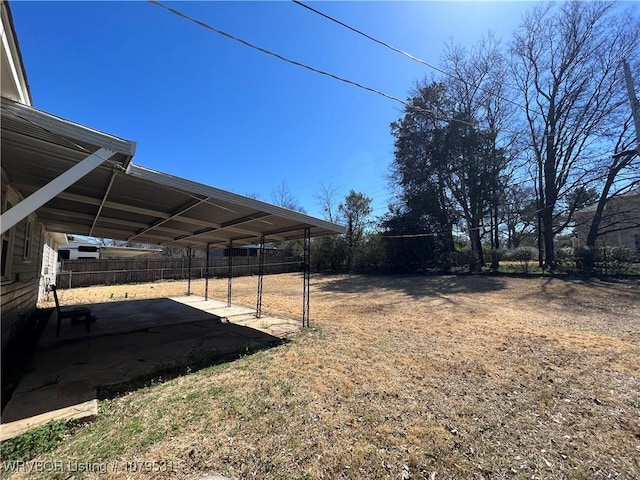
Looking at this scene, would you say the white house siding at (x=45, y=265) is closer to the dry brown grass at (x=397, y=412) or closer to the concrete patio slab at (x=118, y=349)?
the concrete patio slab at (x=118, y=349)

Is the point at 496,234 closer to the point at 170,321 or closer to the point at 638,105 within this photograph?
the point at 638,105

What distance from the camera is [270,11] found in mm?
4148

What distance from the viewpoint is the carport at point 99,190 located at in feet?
7.73

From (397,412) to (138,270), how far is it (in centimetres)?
1751

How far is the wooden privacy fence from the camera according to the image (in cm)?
1430

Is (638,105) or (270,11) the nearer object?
(270,11)

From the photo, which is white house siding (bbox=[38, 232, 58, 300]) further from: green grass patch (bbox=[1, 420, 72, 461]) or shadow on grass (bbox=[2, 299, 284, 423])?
green grass patch (bbox=[1, 420, 72, 461])

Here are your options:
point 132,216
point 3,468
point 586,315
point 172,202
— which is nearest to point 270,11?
point 172,202

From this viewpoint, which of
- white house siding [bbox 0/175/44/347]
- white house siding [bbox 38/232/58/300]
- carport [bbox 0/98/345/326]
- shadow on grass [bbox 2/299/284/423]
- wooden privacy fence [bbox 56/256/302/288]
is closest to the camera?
carport [bbox 0/98/345/326]

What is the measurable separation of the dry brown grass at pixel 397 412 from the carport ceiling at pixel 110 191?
241 cm

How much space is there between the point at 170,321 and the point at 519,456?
7.07 metres

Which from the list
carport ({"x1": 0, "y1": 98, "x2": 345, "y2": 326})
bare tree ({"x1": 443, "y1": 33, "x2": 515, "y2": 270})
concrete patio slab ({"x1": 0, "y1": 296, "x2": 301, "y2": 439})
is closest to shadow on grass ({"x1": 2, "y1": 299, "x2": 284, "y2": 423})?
concrete patio slab ({"x1": 0, "y1": 296, "x2": 301, "y2": 439})

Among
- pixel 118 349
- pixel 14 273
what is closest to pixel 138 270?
pixel 14 273

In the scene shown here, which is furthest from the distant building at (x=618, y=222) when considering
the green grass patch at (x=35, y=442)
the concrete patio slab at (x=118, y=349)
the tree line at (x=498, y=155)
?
the green grass patch at (x=35, y=442)
